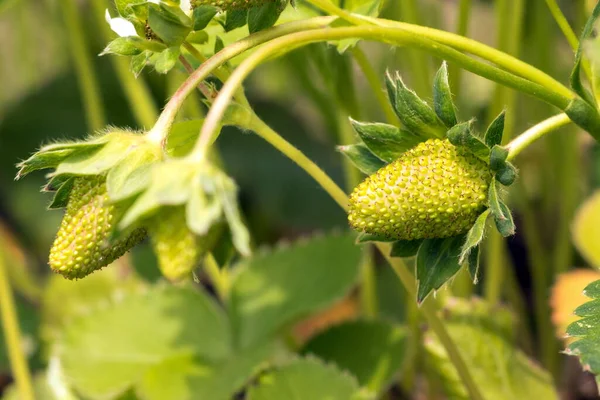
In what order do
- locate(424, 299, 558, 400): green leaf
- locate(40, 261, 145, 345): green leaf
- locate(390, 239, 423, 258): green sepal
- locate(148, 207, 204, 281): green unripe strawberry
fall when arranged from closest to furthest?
1. locate(148, 207, 204, 281): green unripe strawberry
2. locate(390, 239, 423, 258): green sepal
3. locate(424, 299, 558, 400): green leaf
4. locate(40, 261, 145, 345): green leaf

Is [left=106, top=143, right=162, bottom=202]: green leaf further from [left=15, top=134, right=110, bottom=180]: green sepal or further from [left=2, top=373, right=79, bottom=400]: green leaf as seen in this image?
[left=2, top=373, right=79, bottom=400]: green leaf

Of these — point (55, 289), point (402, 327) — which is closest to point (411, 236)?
point (402, 327)

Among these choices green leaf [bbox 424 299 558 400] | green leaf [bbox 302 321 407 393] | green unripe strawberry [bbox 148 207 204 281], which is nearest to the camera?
green unripe strawberry [bbox 148 207 204 281]

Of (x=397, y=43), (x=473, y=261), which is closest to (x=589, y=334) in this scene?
(x=473, y=261)

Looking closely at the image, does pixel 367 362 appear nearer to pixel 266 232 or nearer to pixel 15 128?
pixel 266 232

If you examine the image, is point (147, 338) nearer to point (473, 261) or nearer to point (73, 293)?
point (73, 293)

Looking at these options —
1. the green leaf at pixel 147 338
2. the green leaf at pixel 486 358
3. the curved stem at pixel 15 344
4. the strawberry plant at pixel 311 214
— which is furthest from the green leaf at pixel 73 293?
the green leaf at pixel 486 358

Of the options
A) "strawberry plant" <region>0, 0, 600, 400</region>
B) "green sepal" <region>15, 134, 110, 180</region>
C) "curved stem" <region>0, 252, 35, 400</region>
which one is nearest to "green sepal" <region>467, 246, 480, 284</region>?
"strawberry plant" <region>0, 0, 600, 400</region>

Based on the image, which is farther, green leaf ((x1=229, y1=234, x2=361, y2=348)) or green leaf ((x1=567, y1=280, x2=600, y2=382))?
green leaf ((x1=229, y1=234, x2=361, y2=348))
